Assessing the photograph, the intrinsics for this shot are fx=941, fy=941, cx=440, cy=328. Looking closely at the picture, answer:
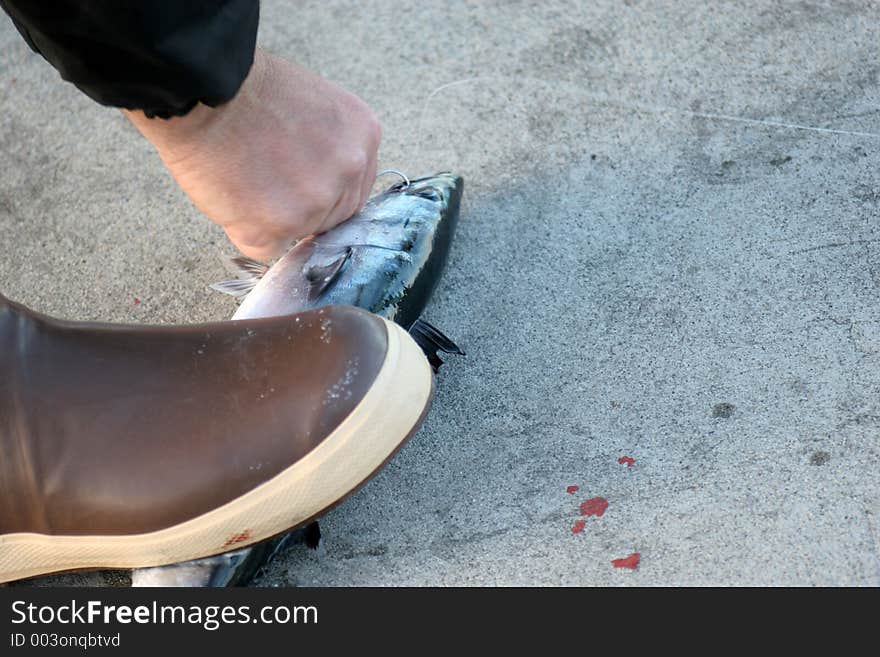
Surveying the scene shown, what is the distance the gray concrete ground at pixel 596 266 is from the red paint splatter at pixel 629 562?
2 cm

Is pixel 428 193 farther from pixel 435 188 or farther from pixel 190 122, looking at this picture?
pixel 190 122

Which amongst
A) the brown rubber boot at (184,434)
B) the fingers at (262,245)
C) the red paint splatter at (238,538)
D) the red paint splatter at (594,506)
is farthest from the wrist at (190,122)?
the red paint splatter at (594,506)

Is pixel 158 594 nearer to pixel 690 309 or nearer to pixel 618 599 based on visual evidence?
pixel 618 599

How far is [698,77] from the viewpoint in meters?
2.60

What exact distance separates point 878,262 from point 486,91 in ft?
3.79

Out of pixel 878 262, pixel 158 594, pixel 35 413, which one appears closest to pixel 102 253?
pixel 35 413

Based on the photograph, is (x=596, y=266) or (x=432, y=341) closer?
(x=432, y=341)

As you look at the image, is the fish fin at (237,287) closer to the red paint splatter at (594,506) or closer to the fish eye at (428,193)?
the fish eye at (428,193)

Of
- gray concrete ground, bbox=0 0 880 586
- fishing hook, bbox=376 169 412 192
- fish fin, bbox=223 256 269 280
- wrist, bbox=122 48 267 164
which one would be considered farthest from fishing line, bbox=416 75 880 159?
wrist, bbox=122 48 267 164

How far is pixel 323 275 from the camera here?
6.55 ft

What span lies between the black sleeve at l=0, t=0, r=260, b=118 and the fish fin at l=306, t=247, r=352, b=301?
0.62 metres

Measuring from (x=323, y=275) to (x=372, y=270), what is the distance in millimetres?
106

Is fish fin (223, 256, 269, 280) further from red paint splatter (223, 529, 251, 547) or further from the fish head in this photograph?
red paint splatter (223, 529, 251, 547)

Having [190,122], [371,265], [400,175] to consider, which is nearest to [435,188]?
[400,175]
